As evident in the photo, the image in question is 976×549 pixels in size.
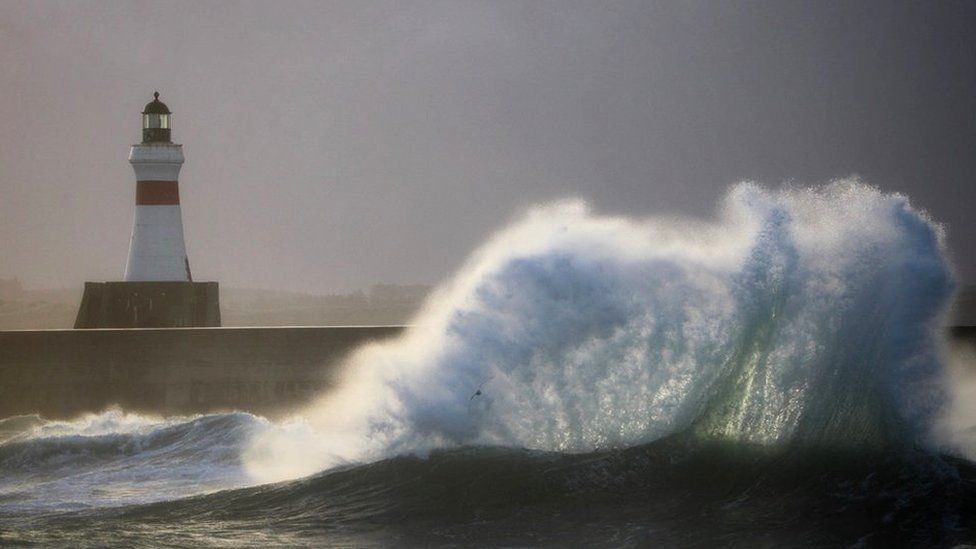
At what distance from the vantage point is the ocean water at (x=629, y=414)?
13.1m

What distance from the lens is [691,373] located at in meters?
15.4

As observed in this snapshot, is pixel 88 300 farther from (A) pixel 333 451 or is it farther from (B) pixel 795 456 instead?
(B) pixel 795 456

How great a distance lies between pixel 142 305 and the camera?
29.5 meters

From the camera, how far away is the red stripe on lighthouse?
1182 inches

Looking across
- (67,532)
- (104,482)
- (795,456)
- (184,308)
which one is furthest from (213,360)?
(795,456)

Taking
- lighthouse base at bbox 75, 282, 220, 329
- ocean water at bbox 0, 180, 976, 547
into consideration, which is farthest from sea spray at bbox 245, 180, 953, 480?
lighthouse base at bbox 75, 282, 220, 329

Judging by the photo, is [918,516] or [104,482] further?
[104,482]

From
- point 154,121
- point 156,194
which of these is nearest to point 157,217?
point 156,194

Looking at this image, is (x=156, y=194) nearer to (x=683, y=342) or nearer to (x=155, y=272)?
(x=155, y=272)

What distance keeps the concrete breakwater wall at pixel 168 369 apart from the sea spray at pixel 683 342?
8164 mm

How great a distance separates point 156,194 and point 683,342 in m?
17.2

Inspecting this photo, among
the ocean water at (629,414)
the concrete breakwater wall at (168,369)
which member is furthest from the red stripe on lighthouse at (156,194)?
the ocean water at (629,414)

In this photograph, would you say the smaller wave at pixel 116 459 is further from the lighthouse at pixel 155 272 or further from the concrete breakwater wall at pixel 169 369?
the lighthouse at pixel 155 272

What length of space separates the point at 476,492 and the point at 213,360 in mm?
11541
